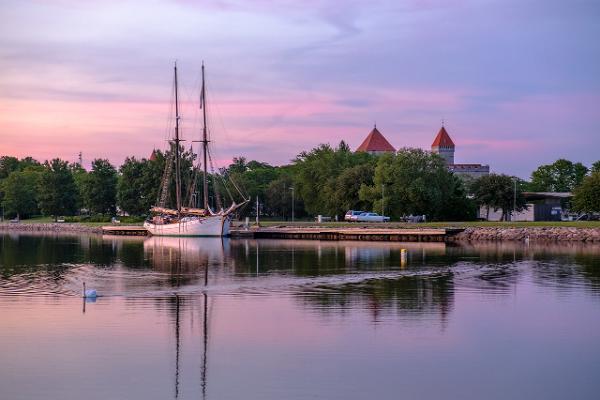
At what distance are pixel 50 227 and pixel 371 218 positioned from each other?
6222cm

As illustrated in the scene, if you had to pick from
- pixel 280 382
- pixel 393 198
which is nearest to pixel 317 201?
pixel 393 198

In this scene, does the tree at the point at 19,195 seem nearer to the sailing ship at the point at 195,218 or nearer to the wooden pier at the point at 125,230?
the wooden pier at the point at 125,230

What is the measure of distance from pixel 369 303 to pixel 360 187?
276 ft

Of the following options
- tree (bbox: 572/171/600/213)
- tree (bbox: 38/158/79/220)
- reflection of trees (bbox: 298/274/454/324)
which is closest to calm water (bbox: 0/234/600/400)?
reflection of trees (bbox: 298/274/454/324)

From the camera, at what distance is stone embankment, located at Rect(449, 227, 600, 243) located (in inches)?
3241

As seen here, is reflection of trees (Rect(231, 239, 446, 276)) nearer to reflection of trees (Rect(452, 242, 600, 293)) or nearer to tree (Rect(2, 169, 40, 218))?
reflection of trees (Rect(452, 242, 600, 293))

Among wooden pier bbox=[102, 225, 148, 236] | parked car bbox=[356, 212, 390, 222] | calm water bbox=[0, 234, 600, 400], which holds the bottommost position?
calm water bbox=[0, 234, 600, 400]

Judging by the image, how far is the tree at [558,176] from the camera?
17912cm

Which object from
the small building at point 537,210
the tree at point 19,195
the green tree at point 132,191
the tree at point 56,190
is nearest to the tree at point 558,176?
the small building at point 537,210

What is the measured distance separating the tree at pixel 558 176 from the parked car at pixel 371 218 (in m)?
81.9

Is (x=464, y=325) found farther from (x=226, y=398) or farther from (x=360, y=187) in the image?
(x=360, y=187)

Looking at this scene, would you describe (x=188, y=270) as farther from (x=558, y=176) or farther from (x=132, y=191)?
(x=558, y=176)

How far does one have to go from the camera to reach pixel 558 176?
182625 mm

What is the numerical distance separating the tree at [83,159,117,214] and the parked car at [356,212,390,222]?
53660 mm
